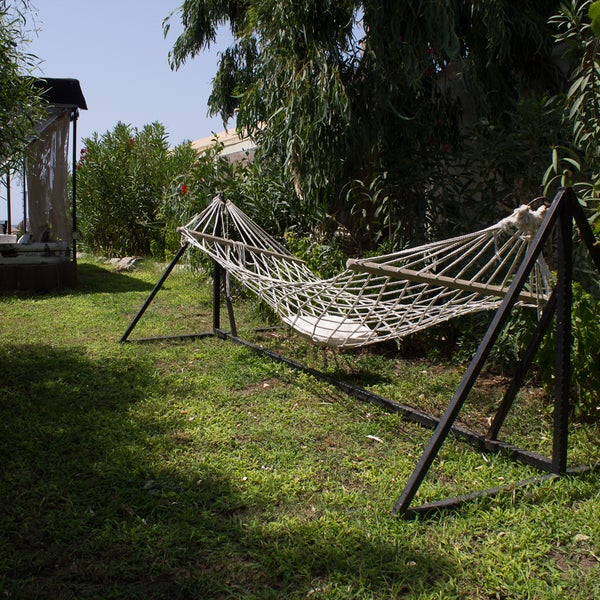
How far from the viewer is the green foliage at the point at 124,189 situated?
9.25 metres

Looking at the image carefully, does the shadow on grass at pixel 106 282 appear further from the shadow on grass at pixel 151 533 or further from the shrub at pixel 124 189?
the shadow on grass at pixel 151 533

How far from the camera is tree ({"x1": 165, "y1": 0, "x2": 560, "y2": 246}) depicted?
132 inches

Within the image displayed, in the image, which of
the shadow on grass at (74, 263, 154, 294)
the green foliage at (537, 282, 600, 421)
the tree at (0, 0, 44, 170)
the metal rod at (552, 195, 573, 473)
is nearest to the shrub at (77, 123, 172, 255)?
the shadow on grass at (74, 263, 154, 294)

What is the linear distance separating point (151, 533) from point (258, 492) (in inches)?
15.5

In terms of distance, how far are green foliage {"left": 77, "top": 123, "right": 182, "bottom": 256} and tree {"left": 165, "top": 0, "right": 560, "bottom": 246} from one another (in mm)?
5361

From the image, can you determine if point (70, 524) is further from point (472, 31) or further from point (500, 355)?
point (472, 31)

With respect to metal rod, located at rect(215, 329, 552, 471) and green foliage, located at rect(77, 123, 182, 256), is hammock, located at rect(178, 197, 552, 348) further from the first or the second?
green foliage, located at rect(77, 123, 182, 256)

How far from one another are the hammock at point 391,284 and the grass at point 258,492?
1.22 ft

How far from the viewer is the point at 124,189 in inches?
366

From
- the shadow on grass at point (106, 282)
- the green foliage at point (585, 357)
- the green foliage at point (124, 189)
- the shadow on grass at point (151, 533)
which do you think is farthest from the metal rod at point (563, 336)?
the green foliage at point (124, 189)

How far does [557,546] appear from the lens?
1695 millimetres

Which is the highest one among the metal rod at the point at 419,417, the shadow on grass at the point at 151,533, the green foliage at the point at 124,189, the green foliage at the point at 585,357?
the green foliage at the point at 124,189

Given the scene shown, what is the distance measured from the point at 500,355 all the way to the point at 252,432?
4.80 ft

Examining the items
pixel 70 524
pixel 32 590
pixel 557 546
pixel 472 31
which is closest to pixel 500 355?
pixel 557 546
